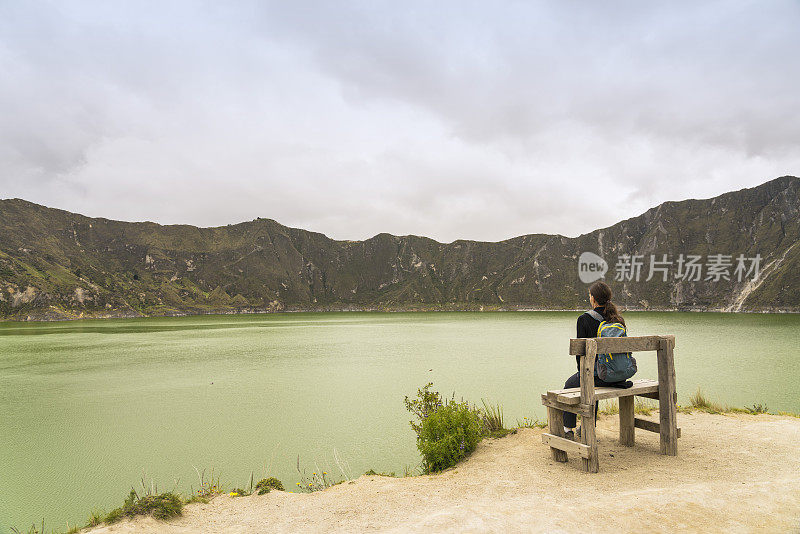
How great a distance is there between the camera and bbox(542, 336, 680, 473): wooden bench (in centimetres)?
517

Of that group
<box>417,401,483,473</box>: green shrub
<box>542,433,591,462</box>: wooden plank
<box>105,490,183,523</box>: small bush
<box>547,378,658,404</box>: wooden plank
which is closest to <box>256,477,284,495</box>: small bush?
<box>105,490,183,523</box>: small bush

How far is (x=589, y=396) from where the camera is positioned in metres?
5.13

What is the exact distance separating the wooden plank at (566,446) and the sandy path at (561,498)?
0.85 feet

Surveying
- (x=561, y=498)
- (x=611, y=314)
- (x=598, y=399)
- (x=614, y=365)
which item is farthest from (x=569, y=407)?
(x=611, y=314)

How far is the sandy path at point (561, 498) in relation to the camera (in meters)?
3.80

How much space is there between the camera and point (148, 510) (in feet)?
15.8

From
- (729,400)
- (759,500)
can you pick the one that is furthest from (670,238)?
(759,500)

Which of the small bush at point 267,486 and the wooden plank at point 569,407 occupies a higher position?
the wooden plank at point 569,407

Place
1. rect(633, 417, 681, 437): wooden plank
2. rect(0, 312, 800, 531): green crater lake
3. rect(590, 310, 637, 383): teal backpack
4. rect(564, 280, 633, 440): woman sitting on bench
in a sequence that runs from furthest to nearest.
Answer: rect(0, 312, 800, 531): green crater lake < rect(633, 417, 681, 437): wooden plank < rect(564, 280, 633, 440): woman sitting on bench < rect(590, 310, 637, 383): teal backpack

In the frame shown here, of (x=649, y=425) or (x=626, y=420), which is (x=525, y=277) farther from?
(x=649, y=425)

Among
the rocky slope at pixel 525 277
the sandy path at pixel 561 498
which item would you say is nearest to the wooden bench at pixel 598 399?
the sandy path at pixel 561 498

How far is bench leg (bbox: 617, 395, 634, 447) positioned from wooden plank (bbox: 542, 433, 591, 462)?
1.38m

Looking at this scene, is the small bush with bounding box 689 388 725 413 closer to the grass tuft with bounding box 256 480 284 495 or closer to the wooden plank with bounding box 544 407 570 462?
the wooden plank with bounding box 544 407 570 462

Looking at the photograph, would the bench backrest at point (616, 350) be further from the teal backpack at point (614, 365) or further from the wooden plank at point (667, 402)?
the teal backpack at point (614, 365)
